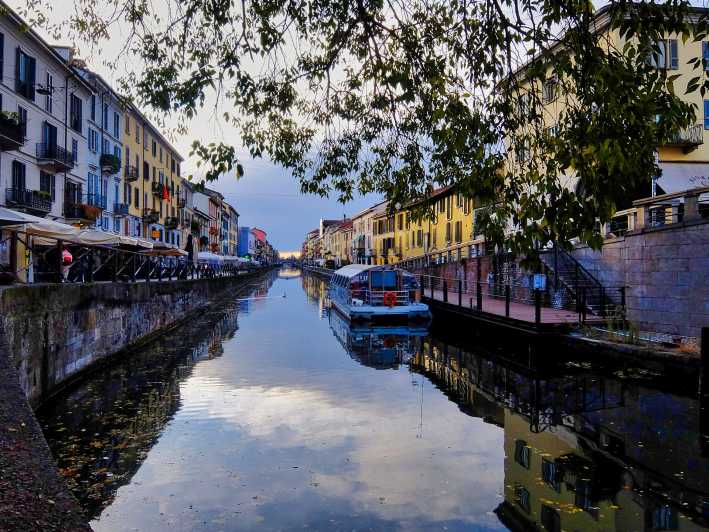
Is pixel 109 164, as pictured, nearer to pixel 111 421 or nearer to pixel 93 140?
pixel 93 140

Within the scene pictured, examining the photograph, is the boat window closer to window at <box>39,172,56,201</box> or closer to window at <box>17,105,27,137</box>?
window at <box>39,172,56,201</box>

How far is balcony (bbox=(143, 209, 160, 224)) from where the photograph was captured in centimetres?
5048

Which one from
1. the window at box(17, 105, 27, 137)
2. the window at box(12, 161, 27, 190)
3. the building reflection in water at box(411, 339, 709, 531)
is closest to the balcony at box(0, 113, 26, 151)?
the window at box(17, 105, 27, 137)

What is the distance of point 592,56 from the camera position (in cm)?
538

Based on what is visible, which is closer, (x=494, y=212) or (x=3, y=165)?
(x=494, y=212)

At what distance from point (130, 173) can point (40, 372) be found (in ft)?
127

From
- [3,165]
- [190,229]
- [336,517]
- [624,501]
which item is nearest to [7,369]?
[336,517]

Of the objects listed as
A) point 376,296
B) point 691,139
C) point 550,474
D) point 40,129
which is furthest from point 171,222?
point 550,474

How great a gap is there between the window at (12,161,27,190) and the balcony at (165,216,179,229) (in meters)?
28.7

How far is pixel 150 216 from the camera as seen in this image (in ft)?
167

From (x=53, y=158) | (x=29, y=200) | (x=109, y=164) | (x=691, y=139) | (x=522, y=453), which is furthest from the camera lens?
(x=109, y=164)

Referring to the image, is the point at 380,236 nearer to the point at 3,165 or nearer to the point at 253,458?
the point at 3,165

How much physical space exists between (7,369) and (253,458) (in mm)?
4056

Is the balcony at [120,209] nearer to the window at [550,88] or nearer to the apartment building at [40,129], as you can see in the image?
the apartment building at [40,129]
